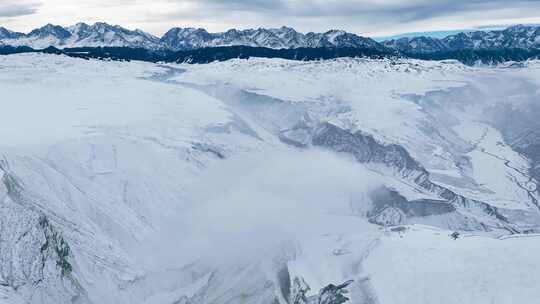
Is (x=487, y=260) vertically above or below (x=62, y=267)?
above

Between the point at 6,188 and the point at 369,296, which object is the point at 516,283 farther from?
the point at 6,188

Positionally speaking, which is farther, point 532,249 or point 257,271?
point 257,271

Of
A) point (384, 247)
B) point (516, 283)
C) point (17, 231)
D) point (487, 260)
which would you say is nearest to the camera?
point (516, 283)

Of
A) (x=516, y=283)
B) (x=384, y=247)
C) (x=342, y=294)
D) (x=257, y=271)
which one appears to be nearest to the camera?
(x=516, y=283)

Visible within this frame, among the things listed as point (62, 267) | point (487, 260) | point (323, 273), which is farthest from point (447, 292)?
point (62, 267)

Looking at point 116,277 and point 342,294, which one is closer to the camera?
point 342,294

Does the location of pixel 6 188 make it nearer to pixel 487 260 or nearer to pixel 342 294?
pixel 342 294

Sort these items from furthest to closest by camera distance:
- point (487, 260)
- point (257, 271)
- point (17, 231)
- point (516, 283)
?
point (257, 271), point (17, 231), point (487, 260), point (516, 283)

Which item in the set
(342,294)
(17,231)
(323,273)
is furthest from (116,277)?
(342,294)

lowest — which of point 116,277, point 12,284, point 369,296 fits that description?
point 116,277
